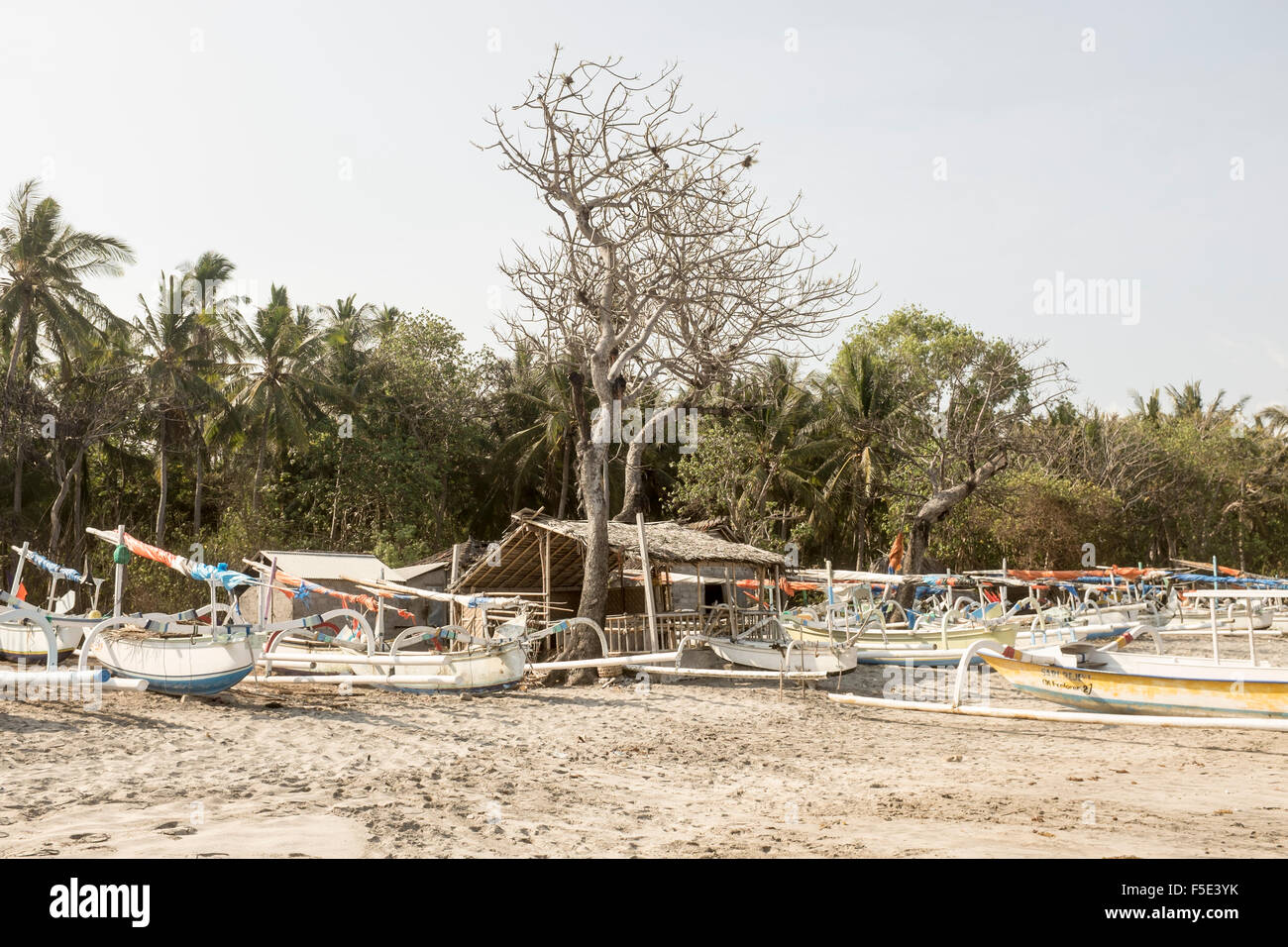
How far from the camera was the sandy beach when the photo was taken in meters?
5.79

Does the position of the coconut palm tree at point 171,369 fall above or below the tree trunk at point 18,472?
above

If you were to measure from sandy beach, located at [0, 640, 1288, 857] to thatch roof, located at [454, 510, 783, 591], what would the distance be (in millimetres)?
5668

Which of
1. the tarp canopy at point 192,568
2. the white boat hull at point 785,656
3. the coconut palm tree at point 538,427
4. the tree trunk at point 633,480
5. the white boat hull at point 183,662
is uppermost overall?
the coconut palm tree at point 538,427

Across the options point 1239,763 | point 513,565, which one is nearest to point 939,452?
point 513,565

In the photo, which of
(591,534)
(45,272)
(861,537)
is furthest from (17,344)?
(861,537)

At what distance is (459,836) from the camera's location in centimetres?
597

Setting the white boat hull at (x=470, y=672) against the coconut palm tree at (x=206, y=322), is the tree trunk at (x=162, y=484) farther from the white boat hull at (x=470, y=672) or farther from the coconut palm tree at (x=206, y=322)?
the white boat hull at (x=470, y=672)

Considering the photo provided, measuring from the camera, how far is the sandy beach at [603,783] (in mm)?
5793

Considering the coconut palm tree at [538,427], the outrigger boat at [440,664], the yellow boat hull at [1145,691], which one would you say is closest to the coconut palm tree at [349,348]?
the coconut palm tree at [538,427]

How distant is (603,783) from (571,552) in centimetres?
1243

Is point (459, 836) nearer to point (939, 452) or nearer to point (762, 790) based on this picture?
point (762, 790)

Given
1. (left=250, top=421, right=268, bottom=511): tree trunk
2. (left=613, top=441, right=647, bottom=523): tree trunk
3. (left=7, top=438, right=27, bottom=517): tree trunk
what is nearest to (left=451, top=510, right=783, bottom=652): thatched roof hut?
(left=613, top=441, right=647, bottom=523): tree trunk

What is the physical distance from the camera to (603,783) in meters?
8.03

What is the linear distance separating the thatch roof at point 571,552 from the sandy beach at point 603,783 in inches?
223
